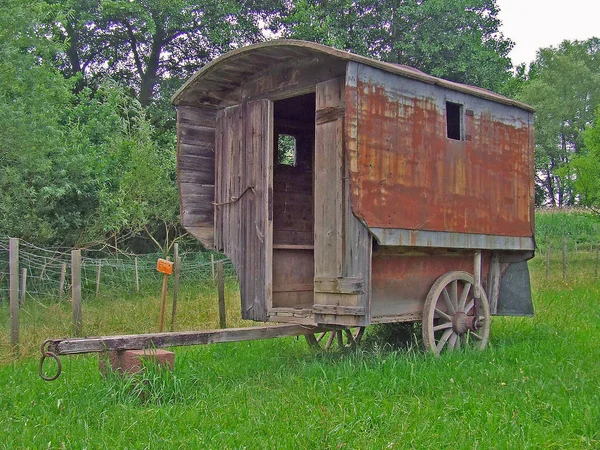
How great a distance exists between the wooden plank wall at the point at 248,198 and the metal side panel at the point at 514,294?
362cm

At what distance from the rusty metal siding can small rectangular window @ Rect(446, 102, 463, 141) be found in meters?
0.08

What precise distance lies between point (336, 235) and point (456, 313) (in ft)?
7.18

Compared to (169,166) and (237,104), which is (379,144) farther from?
(169,166)

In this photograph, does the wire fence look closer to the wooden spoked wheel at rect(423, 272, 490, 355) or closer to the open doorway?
the open doorway

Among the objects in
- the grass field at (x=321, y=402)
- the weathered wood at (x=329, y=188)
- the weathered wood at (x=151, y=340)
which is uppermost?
the weathered wood at (x=329, y=188)

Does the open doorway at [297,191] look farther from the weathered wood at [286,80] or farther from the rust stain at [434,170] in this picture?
the rust stain at [434,170]

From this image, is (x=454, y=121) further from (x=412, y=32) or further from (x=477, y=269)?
(x=412, y=32)

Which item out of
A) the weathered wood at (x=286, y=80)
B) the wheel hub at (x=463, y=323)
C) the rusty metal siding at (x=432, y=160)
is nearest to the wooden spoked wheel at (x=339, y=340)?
the wheel hub at (x=463, y=323)

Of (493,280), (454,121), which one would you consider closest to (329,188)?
(454,121)

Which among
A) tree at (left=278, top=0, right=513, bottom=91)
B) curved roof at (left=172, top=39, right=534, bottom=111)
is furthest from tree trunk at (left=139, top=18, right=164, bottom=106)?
curved roof at (left=172, top=39, right=534, bottom=111)

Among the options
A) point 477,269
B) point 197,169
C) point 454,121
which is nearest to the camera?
point 454,121

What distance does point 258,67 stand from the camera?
8.16 m

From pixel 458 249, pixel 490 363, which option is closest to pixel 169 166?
pixel 458 249

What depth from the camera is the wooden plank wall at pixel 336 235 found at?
22.7 feet
